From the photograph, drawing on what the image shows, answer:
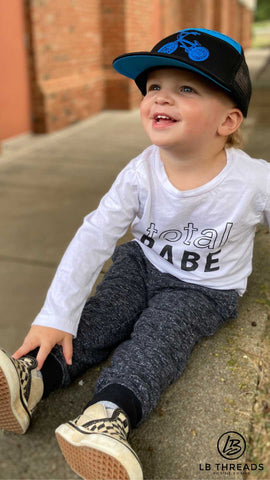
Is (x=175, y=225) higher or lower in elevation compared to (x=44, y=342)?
higher

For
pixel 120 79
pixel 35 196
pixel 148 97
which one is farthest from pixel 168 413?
pixel 120 79

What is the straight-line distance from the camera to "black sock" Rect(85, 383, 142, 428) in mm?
1540

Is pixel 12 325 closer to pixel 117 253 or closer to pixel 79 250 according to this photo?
pixel 117 253

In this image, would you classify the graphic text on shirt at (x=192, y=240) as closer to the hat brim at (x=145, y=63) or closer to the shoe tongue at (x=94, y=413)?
the hat brim at (x=145, y=63)

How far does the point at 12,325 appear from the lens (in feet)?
8.54

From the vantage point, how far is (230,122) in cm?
180

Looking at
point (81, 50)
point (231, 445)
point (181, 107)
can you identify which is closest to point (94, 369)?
point (231, 445)

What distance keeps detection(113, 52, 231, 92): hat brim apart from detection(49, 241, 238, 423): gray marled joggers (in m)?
0.77

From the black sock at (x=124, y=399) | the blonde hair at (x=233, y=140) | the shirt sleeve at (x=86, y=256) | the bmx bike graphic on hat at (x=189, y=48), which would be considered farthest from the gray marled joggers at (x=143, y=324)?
the bmx bike graphic on hat at (x=189, y=48)

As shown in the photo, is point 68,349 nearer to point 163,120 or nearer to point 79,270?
point 79,270

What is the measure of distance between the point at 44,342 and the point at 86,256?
36 cm

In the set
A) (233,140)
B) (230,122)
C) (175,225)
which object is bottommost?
(175,225)

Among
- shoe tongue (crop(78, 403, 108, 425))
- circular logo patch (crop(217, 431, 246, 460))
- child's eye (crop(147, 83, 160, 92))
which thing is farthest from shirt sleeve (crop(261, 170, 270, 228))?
shoe tongue (crop(78, 403, 108, 425))

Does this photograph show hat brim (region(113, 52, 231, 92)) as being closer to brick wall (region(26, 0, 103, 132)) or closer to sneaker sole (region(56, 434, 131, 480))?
sneaker sole (region(56, 434, 131, 480))
